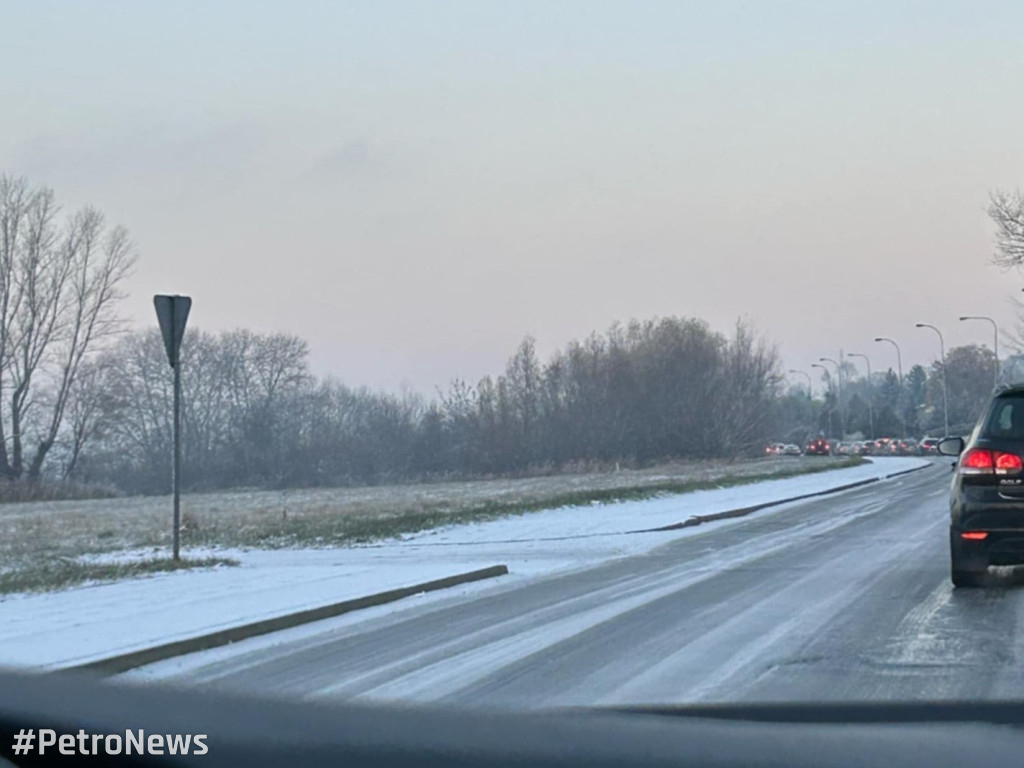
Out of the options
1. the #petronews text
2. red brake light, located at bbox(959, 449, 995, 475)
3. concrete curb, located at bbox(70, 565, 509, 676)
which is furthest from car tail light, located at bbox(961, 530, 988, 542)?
the #petronews text

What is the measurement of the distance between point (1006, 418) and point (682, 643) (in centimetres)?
377

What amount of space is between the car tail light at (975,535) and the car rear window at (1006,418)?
85 cm

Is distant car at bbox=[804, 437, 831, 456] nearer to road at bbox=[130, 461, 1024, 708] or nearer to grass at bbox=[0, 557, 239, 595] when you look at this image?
road at bbox=[130, 461, 1024, 708]

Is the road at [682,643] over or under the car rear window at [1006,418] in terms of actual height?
under

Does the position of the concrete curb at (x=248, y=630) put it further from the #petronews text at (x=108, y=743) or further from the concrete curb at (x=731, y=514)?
the concrete curb at (x=731, y=514)

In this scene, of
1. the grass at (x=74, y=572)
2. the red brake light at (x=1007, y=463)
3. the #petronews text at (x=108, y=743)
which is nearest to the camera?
the #petronews text at (x=108, y=743)

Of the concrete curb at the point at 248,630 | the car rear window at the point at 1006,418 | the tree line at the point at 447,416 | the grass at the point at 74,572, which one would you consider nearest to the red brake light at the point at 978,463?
the car rear window at the point at 1006,418

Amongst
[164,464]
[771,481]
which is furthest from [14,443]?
A: [771,481]

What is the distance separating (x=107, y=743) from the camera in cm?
278

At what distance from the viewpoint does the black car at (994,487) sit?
1034 centimetres

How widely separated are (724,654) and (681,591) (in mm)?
3715

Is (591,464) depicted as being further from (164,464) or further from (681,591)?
(681,591)

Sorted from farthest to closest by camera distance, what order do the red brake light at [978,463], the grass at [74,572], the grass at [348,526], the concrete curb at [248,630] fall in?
the grass at [348,526], the grass at [74,572], the red brake light at [978,463], the concrete curb at [248,630]

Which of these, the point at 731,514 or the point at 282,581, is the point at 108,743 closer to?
the point at 282,581
